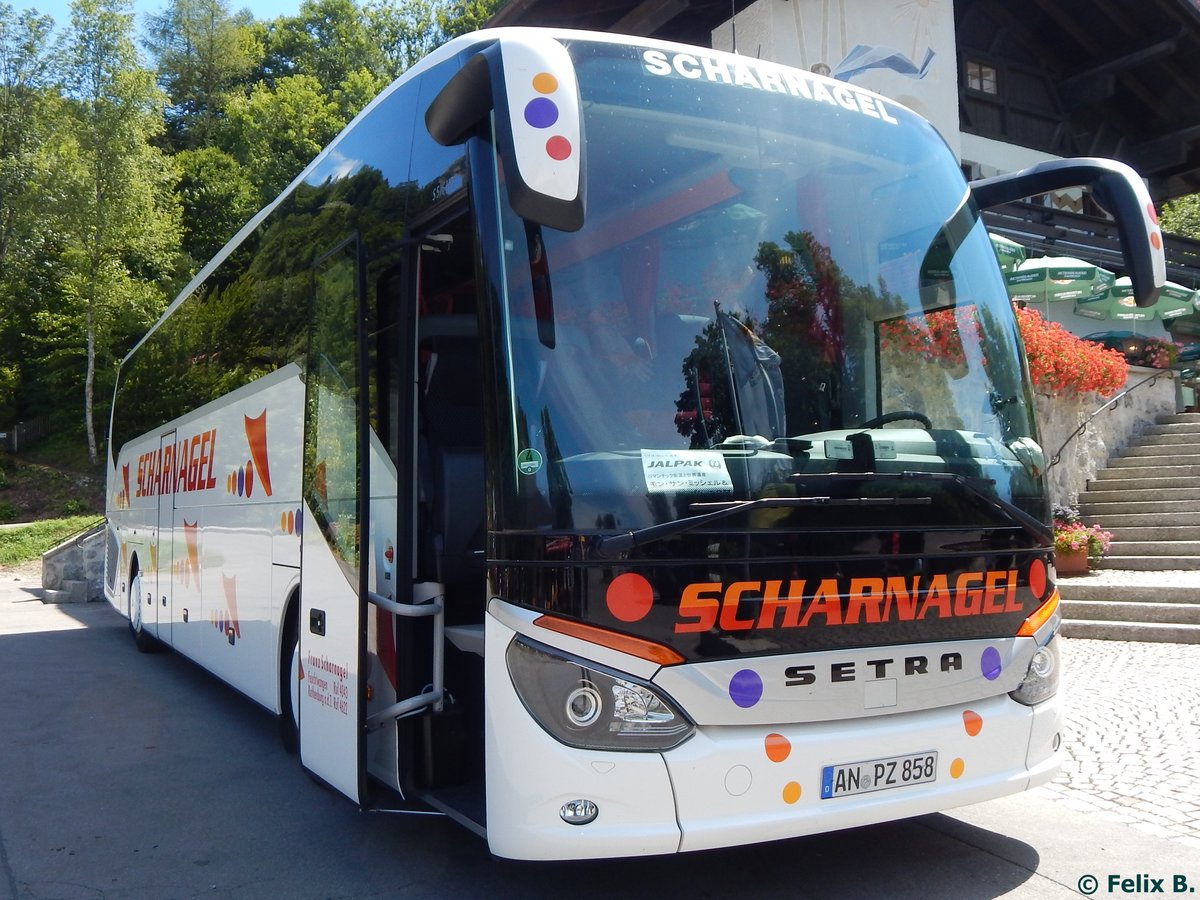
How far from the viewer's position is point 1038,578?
4.22m

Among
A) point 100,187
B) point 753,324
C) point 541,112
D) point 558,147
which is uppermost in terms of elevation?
point 100,187

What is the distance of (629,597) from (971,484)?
1.43 meters

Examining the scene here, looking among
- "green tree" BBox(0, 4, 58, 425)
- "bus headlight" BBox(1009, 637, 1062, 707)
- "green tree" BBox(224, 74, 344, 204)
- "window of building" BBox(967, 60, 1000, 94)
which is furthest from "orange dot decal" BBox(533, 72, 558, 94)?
"green tree" BBox(224, 74, 344, 204)

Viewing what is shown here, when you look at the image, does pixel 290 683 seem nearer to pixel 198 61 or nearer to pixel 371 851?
pixel 371 851

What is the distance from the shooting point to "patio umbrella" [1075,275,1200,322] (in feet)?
57.8

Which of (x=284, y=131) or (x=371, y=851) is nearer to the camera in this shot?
(x=371, y=851)

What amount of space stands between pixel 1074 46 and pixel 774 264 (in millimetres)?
22522

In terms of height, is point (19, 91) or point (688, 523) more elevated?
point (19, 91)

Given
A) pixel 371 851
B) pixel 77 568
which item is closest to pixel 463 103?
pixel 371 851

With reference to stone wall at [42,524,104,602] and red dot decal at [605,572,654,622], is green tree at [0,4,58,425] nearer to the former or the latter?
stone wall at [42,524,104,602]

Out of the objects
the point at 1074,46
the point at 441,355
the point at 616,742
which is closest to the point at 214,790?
the point at 441,355

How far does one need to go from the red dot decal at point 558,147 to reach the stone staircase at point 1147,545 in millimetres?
8025

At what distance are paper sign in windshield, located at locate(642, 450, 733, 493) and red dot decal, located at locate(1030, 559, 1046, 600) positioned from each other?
1.43 m
